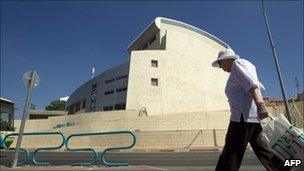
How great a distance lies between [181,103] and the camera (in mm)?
48750

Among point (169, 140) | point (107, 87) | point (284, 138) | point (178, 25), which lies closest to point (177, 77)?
point (107, 87)

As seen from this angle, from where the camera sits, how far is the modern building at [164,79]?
4659 centimetres

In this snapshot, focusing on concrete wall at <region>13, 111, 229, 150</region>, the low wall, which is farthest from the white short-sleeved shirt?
the low wall

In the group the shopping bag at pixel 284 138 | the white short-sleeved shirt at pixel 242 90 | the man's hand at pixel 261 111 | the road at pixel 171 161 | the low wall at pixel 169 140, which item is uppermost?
the low wall at pixel 169 140

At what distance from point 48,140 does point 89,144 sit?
5653 mm

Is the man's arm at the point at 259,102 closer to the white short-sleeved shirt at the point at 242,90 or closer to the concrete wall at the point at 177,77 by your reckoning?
the white short-sleeved shirt at the point at 242,90

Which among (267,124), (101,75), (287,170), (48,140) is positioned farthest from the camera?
(101,75)

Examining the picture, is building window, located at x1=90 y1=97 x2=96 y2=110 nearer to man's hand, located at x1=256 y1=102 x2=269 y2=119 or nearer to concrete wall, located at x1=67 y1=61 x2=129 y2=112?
concrete wall, located at x1=67 y1=61 x2=129 y2=112

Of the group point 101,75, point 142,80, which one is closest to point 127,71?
point 142,80

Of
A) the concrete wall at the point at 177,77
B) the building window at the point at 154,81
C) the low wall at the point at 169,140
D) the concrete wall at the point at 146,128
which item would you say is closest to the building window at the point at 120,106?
the concrete wall at the point at 177,77

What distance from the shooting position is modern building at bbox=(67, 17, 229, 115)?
153 ft

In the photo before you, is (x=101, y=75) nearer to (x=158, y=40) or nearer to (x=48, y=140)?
(x=158, y=40)

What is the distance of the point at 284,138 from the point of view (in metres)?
4.27

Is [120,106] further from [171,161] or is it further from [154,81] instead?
[171,161]
